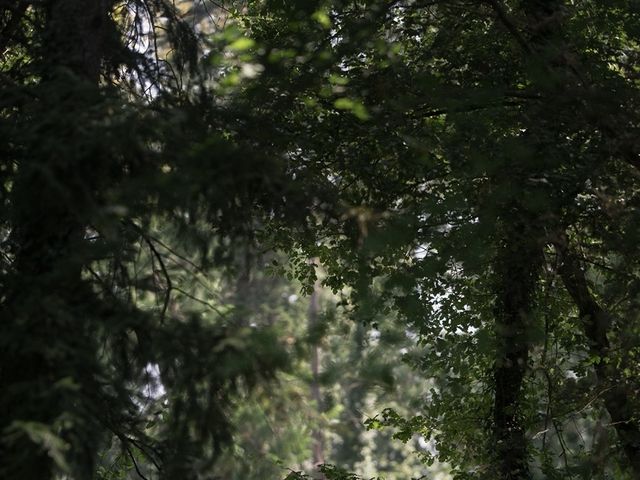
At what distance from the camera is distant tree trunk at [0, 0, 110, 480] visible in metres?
4.73

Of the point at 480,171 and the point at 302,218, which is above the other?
the point at 480,171

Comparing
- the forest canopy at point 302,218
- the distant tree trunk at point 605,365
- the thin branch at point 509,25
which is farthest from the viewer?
the distant tree trunk at point 605,365

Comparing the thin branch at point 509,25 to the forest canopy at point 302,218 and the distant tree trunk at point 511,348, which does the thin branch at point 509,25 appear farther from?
the distant tree trunk at point 511,348

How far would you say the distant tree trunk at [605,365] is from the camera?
907 centimetres

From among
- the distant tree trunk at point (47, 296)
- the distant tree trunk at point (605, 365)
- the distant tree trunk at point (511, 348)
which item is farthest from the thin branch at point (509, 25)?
the distant tree trunk at point (47, 296)

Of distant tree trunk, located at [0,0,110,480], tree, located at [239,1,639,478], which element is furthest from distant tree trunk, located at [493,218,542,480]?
distant tree trunk, located at [0,0,110,480]

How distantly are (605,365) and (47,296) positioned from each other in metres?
6.59

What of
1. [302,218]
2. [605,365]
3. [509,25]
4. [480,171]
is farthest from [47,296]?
[605,365]

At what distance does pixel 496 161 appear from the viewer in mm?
7668

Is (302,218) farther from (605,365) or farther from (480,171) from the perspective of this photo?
(605,365)

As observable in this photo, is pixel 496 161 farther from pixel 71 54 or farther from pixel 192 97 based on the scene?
pixel 71 54

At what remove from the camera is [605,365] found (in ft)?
31.6

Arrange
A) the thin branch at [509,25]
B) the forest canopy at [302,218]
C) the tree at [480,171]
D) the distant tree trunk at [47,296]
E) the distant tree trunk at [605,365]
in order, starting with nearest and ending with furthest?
the distant tree trunk at [47,296], the forest canopy at [302,218], the tree at [480,171], the thin branch at [509,25], the distant tree trunk at [605,365]

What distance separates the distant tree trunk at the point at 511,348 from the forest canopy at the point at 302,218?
0.04 metres
